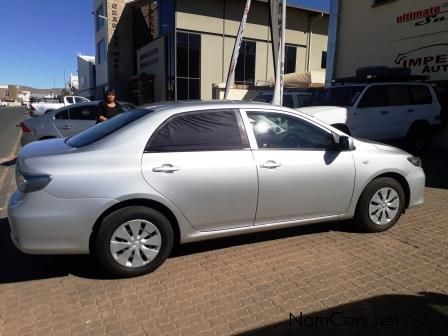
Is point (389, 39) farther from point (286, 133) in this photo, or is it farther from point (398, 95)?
point (286, 133)

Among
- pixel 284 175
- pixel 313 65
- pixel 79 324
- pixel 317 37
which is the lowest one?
pixel 79 324

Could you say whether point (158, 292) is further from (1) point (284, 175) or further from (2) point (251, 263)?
(1) point (284, 175)

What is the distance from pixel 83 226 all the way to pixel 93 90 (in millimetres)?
56137

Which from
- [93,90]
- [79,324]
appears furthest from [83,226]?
[93,90]

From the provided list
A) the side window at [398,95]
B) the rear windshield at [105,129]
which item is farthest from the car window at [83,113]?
the side window at [398,95]

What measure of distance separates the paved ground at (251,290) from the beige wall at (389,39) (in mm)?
9497

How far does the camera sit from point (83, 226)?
3525 millimetres

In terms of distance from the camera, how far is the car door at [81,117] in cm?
963

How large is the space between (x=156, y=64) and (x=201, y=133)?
29.6 meters

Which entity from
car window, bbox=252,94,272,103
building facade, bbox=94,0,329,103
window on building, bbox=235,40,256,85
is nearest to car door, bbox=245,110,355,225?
car window, bbox=252,94,272,103

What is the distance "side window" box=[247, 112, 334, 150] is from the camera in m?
4.26

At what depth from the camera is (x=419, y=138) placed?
1077 centimetres

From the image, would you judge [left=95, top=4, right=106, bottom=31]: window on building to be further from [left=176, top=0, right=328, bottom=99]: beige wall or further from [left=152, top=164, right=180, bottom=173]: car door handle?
[left=152, top=164, right=180, bottom=173]: car door handle

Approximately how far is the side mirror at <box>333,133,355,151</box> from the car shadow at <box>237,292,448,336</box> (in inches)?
66.3
